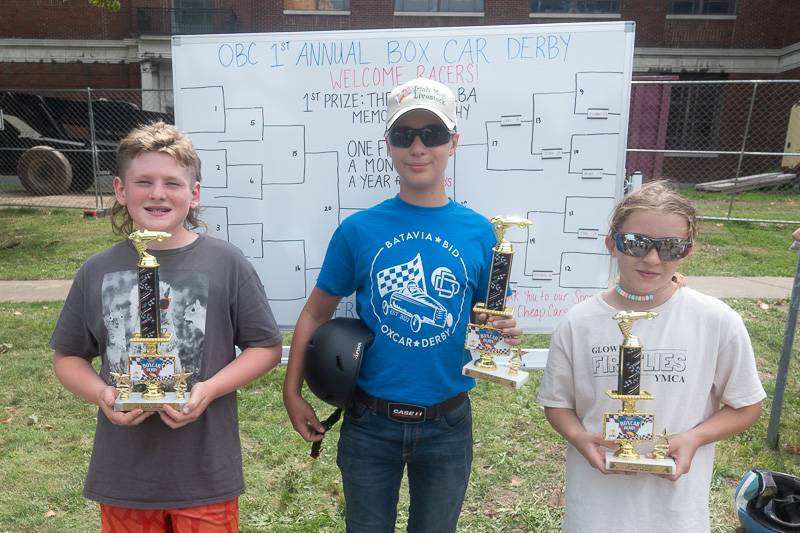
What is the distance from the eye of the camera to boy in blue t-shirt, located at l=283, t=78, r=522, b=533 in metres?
2.13

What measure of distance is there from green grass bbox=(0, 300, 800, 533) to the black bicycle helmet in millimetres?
1465

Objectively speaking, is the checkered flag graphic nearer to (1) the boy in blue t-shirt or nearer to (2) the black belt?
(1) the boy in blue t-shirt

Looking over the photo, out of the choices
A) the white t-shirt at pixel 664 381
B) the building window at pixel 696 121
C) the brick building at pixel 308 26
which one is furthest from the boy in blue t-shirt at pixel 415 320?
the brick building at pixel 308 26

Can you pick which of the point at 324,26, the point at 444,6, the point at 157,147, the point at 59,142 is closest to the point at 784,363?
the point at 157,147

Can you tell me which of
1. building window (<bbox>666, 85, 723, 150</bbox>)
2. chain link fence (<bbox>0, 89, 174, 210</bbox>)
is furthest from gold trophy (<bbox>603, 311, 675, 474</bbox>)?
building window (<bbox>666, 85, 723, 150</bbox>)

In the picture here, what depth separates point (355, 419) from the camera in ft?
7.25

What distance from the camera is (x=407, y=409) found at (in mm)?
2111

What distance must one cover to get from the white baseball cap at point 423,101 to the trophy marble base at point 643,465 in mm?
1226

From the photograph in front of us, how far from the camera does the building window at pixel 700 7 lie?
68.7ft

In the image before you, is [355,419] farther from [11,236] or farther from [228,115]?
[11,236]

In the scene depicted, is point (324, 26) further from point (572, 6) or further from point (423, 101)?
point (423, 101)

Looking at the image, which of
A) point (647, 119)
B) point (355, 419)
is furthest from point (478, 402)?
point (647, 119)

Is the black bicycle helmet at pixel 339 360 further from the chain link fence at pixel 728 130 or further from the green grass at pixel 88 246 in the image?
the chain link fence at pixel 728 130

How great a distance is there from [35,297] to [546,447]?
19.6ft
